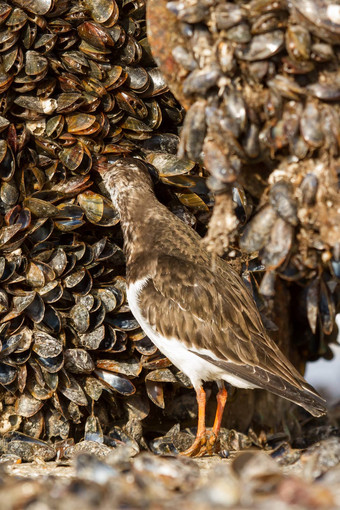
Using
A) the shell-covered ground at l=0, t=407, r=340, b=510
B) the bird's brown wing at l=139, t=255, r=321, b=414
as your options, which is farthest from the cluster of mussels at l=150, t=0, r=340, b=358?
the bird's brown wing at l=139, t=255, r=321, b=414

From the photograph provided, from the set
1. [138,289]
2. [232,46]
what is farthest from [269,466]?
[138,289]

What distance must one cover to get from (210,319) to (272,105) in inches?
47.8

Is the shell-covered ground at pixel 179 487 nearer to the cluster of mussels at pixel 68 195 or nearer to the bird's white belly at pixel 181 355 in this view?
the bird's white belly at pixel 181 355

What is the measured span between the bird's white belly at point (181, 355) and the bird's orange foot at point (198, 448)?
0.25 meters

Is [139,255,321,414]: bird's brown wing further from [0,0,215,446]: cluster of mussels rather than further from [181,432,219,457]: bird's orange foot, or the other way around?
[181,432,219,457]: bird's orange foot

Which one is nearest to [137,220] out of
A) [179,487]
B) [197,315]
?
[197,315]

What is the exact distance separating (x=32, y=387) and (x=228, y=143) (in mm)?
1645

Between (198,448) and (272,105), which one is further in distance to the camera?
(198,448)

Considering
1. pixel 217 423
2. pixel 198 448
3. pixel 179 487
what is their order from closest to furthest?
pixel 179 487
pixel 198 448
pixel 217 423

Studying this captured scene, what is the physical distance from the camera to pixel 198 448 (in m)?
3.15

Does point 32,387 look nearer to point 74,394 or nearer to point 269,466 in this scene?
point 74,394

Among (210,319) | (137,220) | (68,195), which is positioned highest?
(68,195)

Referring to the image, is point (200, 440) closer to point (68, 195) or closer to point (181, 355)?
point (181, 355)

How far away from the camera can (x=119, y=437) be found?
3273mm
